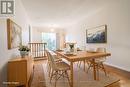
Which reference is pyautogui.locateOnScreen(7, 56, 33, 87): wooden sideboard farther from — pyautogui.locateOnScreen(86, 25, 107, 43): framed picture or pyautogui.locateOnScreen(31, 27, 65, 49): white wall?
pyautogui.locateOnScreen(31, 27, 65, 49): white wall

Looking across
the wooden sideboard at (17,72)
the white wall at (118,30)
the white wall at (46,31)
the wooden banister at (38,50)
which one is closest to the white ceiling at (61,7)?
the white wall at (118,30)

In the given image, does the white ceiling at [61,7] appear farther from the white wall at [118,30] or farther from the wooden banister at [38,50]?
the wooden banister at [38,50]

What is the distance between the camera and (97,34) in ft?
17.0

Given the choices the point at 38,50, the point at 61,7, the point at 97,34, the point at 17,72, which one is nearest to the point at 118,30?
the point at 97,34

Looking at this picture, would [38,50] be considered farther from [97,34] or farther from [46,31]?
[97,34]

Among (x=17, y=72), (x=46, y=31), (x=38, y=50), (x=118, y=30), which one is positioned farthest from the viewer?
(x=46, y=31)

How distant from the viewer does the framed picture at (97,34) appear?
15.5 ft

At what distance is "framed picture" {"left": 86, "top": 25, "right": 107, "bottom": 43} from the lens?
4723 millimetres

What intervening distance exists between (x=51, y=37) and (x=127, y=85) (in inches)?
320

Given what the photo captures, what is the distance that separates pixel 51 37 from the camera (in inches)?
400

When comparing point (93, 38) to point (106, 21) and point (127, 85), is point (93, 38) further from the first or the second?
point (127, 85)

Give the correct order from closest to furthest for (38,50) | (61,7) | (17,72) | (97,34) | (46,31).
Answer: (17,72)
(61,7)
(97,34)
(38,50)
(46,31)

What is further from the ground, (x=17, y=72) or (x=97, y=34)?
(x=97, y=34)

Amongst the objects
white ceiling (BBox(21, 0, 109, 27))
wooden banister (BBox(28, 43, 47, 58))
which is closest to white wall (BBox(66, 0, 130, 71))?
white ceiling (BBox(21, 0, 109, 27))
